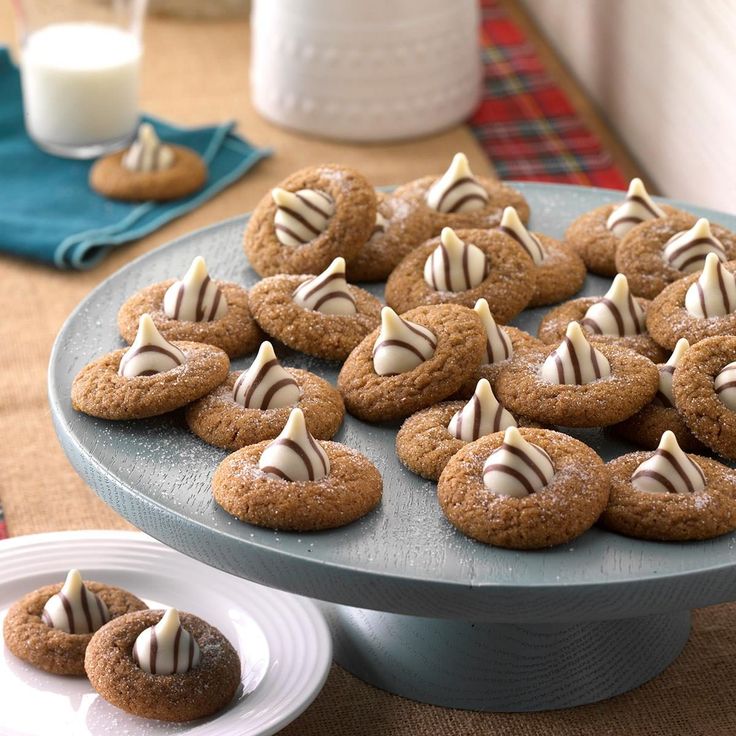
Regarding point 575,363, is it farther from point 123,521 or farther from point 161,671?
point 123,521

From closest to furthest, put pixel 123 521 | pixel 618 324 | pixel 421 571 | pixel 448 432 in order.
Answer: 1. pixel 421 571
2. pixel 448 432
3. pixel 618 324
4. pixel 123 521

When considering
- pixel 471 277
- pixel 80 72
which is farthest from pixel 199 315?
pixel 80 72

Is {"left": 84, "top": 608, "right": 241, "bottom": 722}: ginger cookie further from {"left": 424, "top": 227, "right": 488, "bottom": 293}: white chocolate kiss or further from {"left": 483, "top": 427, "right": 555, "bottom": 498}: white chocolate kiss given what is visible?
{"left": 424, "top": 227, "right": 488, "bottom": 293}: white chocolate kiss

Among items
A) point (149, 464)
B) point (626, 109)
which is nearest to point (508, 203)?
point (149, 464)

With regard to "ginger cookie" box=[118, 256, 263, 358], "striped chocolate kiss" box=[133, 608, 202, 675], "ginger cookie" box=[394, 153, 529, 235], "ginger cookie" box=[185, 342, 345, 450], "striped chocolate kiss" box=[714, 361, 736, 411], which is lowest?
"striped chocolate kiss" box=[133, 608, 202, 675]

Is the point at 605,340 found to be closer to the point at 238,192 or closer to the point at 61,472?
the point at 61,472

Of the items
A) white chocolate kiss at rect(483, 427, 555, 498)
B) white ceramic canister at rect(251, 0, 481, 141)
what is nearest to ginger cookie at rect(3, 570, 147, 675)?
white chocolate kiss at rect(483, 427, 555, 498)

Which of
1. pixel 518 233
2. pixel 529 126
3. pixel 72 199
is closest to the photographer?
pixel 518 233
